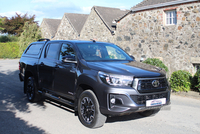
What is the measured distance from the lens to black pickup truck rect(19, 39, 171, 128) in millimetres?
4617

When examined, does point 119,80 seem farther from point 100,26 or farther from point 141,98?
point 100,26

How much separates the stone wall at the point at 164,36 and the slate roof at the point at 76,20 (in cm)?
881

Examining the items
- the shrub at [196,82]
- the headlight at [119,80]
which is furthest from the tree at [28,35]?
the headlight at [119,80]

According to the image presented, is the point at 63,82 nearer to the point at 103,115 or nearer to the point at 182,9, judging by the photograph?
the point at 103,115

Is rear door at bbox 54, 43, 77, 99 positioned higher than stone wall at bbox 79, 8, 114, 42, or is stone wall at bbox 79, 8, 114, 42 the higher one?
stone wall at bbox 79, 8, 114, 42

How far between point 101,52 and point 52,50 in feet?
4.90

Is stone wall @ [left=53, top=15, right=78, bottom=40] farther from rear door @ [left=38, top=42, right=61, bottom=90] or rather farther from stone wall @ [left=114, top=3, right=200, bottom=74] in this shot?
rear door @ [left=38, top=42, right=61, bottom=90]

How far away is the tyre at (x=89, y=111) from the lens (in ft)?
15.9

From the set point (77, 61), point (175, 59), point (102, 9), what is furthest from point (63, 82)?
point (102, 9)

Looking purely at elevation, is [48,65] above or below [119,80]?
above

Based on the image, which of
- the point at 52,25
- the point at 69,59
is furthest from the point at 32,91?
the point at 52,25

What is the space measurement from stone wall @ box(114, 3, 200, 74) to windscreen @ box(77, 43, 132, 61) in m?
7.46

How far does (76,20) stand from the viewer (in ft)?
87.7

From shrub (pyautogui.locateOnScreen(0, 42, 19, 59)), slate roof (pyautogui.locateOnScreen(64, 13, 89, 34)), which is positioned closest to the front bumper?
slate roof (pyautogui.locateOnScreen(64, 13, 89, 34))
